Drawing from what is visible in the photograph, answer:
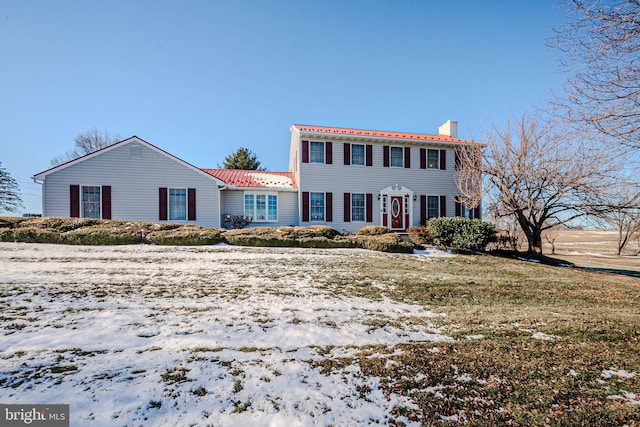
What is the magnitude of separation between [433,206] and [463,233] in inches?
167

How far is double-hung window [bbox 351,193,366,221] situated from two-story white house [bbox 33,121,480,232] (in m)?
0.06

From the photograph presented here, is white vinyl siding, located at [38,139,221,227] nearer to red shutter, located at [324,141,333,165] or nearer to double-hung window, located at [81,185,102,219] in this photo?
double-hung window, located at [81,185,102,219]

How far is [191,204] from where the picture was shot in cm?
1505

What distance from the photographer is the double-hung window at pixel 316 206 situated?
1633cm

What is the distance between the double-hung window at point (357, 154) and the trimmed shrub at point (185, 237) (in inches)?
346

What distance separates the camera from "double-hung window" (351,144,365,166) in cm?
1684

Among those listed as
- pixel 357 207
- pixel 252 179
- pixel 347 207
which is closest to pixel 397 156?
pixel 357 207

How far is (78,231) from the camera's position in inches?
426

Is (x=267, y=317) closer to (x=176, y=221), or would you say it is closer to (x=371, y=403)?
(x=371, y=403)

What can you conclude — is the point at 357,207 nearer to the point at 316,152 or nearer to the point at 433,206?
the point at 316,152

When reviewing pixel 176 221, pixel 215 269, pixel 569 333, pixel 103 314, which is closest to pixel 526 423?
pixel 569 333

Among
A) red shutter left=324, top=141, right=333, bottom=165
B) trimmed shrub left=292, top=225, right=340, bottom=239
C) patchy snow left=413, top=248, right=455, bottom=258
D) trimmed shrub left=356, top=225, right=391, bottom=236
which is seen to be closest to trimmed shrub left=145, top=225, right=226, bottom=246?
trimmed shrub left=292, top=225, right=340, bottom=239

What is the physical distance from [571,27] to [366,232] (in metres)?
10.6

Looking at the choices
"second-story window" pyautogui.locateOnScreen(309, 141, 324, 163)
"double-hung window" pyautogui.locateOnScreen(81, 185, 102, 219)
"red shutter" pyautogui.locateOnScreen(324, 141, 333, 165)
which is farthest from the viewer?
"red shutter" pyautogui.locateOnScreen(324, 141, 333, 165)
